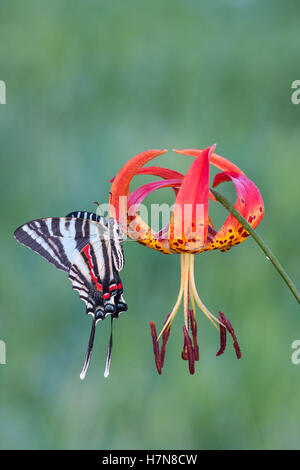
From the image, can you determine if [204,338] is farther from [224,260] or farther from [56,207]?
[56,207]

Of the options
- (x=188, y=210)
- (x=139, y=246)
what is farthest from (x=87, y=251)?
(x=139, y=246)

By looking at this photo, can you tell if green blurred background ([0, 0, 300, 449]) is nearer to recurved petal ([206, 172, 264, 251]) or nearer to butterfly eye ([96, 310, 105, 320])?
butterfly eye ([96, 310, 105, 320])

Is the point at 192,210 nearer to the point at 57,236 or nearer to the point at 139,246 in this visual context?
the point at 57,236

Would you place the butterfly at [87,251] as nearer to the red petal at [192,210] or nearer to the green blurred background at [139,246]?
the red petal at [192,210]

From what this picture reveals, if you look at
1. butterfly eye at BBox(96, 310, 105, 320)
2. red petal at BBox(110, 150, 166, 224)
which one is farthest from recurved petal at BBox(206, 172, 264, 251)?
butterfly eye at BBox(96, 310, 105, 320)

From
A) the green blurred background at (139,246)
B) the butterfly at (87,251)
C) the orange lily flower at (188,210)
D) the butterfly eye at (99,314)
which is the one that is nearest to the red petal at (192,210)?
the orange lily flower at (188,210)
